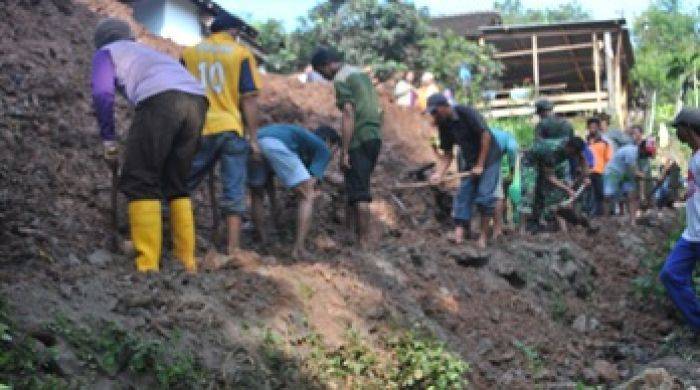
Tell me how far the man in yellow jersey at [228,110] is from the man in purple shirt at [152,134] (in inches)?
24.9

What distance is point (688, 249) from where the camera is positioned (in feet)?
24.6

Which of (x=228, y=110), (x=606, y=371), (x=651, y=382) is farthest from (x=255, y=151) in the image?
(x=651, y=382)

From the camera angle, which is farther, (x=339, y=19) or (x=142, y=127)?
(x=339, y=19)

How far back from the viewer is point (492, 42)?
85.0 ft

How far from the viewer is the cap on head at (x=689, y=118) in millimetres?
7363

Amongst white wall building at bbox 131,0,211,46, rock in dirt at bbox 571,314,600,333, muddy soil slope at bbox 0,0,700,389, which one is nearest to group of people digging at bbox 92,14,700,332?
muddy soil slope at bbox 0,0,700,389

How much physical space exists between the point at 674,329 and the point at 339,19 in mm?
16080

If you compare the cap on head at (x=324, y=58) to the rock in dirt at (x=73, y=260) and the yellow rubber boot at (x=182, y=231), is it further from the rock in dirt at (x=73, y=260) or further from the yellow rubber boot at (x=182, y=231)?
the rock in dirt at (x=73, y=260)

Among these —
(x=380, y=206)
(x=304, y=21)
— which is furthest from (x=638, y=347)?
(x=304, y=21)

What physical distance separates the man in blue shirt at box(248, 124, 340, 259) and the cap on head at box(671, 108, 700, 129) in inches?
110

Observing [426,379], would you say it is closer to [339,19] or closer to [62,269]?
[62,269]

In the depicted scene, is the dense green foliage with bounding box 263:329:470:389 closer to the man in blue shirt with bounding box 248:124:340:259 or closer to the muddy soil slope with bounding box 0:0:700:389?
the muddy soil slope with bounding box 0:0:700:389

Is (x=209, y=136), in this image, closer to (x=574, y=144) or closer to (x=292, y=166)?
(x=292, y=166)

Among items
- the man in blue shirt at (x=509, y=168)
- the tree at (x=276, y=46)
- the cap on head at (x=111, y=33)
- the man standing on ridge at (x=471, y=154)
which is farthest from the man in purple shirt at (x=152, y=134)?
the tree at (x=276, y=46)
